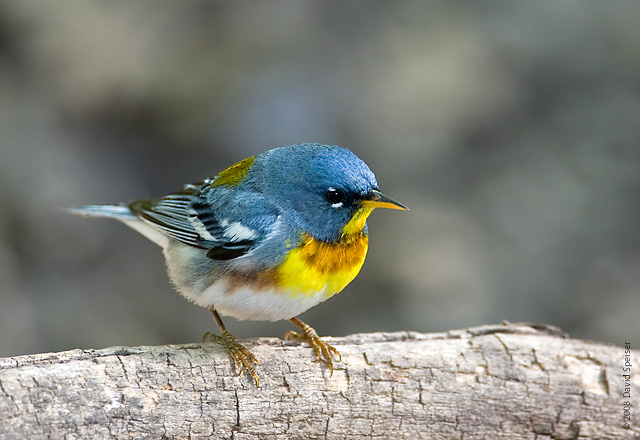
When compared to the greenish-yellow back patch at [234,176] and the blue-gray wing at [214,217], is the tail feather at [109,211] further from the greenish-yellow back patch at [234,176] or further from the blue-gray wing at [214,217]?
the greenish-yellow back patch at [234,176]

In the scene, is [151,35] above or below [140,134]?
above

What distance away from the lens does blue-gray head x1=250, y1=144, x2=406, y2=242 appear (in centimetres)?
340

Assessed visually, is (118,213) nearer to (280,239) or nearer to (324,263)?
(280,239)

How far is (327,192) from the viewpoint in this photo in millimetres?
3469

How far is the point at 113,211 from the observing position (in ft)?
14.0

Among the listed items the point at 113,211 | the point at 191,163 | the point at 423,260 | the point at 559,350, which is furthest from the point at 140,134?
the point at 559,350

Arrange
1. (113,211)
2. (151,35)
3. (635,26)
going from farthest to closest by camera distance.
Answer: (635,26) < (151,35) < (113,211)

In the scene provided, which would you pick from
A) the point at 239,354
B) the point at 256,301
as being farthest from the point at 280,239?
the point at 239,354

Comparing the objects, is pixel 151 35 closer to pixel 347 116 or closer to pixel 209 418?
pixel 347 116

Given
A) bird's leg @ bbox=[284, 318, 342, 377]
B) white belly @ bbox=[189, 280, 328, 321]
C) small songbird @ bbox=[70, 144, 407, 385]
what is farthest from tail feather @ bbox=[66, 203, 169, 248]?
bird's leg @ bbox=[284, 318, 342, 377]

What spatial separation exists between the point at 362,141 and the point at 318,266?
3.44m

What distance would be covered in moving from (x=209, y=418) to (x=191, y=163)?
144 inches

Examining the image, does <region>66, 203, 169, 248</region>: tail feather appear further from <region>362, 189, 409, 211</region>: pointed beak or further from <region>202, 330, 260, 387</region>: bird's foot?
<region>362, 189, 409, 211</region>: pointed beak

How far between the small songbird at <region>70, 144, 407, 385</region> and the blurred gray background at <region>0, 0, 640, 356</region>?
2297mm
